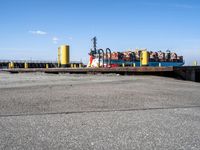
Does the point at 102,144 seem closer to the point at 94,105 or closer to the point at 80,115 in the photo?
the point at 80,115

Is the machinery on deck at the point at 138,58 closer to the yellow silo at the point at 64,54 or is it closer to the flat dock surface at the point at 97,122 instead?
the yellow silo at the point at 64,54

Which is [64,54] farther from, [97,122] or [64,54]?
[97,122]

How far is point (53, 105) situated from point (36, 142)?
11.2 ft

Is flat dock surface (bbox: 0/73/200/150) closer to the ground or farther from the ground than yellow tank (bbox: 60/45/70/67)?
closer to the ground

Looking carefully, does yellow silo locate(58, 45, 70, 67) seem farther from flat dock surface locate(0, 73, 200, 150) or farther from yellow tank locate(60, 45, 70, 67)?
flat dock surface locate(0, 73, 200, 150)

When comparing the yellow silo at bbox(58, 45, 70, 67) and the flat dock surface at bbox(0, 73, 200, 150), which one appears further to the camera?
the yellow silo at bbox(58, 45, 70, 67)

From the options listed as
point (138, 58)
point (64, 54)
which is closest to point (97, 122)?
point (64, 54)

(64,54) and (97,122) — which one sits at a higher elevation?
(64,54)

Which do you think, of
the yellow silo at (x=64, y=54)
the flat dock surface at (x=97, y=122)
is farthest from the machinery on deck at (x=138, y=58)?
the flat dock surface at (x=97, y=122)

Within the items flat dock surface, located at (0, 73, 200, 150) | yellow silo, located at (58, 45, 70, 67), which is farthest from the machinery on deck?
flat dock surface, located at (0, 73, 200, 150)

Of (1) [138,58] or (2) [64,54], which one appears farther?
(1) [138,58]

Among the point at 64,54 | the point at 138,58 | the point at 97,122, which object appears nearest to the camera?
the point at 97,122

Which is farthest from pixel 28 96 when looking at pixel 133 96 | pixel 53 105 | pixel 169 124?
pixel 169 124

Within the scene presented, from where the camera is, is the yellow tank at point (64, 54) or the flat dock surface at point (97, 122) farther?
the yellow tank at point (64, 54)
